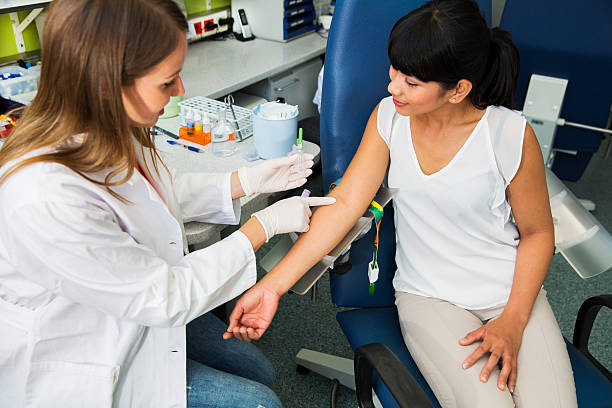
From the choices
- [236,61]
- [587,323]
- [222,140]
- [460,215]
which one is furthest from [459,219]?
A: [236,61]

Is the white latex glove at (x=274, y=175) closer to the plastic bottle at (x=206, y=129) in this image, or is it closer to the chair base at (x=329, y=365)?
the plastic bottle at (x=206, y=129)

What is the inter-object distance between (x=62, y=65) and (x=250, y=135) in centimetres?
86

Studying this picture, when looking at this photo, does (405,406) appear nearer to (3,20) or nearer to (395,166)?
(395,166)

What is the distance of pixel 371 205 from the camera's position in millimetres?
1309

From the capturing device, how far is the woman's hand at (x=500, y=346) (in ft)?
3.65

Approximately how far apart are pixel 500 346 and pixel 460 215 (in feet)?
1.04

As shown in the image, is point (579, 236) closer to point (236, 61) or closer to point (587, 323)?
point (587, 323)

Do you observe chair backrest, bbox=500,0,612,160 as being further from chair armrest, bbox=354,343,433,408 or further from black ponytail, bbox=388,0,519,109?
chair armrest, bbox=354,343,433,408

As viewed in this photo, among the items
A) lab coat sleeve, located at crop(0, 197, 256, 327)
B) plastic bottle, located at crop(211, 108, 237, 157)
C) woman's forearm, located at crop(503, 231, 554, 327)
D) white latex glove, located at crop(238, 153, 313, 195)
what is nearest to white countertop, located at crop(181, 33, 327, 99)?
plastic bottle, located at crop(211, 108, 237, 157)

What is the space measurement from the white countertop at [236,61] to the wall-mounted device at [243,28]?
31 mm

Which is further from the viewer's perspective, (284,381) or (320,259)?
(284,381)

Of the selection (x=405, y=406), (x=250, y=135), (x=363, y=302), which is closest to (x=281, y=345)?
(x=363, y=302)

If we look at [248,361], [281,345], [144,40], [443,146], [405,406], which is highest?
[144,40]

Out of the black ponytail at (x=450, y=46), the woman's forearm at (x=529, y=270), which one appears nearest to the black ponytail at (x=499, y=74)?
the black ponytail at (x=450, y=46)
